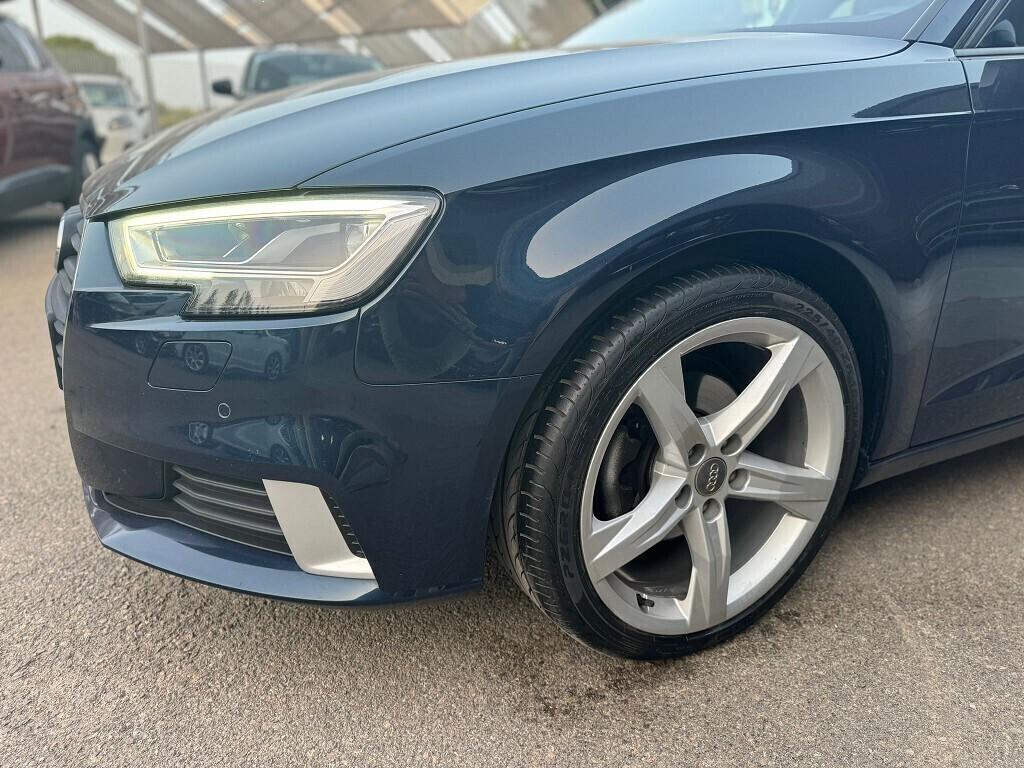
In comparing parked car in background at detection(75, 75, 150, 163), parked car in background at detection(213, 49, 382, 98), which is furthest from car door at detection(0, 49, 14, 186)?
parked car in background at detection(75, 75, 150, 163)

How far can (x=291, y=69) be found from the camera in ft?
26.5

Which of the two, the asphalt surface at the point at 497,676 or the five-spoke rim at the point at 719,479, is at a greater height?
the five-spoke rim at the point at 719,479

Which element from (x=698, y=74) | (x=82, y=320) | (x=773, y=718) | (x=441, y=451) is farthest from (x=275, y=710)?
(x=698, y=74)

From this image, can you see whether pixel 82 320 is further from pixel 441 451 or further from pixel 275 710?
pixel 275 710

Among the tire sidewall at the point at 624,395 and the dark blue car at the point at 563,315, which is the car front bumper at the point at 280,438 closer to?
the dark blue car at the point at 563,315

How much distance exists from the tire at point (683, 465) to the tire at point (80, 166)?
537 cm

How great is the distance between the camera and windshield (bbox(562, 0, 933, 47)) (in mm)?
1735

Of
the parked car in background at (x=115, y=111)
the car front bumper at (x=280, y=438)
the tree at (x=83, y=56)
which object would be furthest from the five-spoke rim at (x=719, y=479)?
the tree at (x=83, y=56)

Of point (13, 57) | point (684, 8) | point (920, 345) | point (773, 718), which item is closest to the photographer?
point (773, 718)

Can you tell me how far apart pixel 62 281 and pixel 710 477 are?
4.42 ft

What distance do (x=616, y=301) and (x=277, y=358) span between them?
536 mm

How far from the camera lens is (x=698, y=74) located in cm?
145

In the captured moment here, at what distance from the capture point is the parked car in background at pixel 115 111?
11531mm

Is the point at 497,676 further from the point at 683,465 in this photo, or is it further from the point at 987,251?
the point at 987,251
